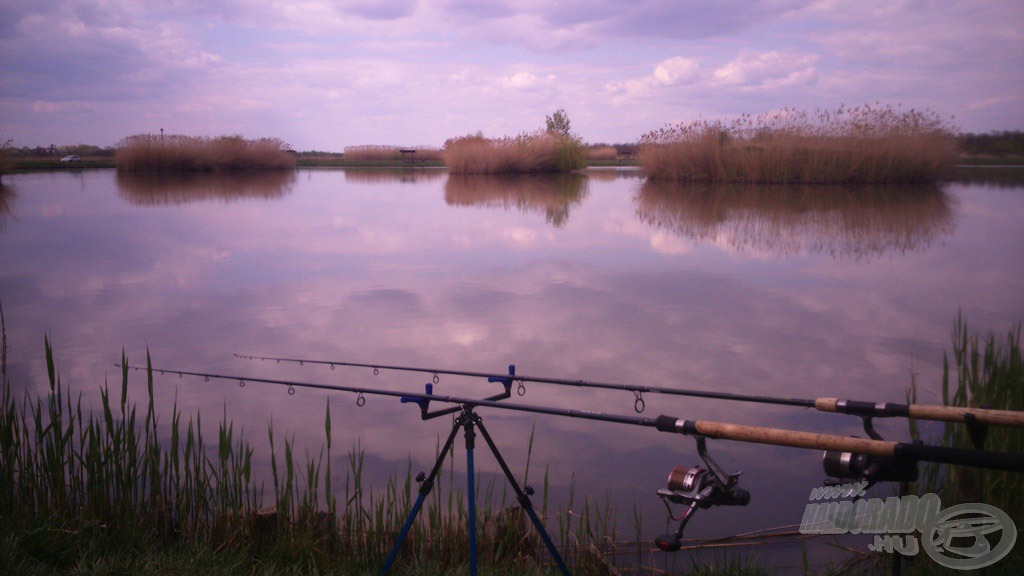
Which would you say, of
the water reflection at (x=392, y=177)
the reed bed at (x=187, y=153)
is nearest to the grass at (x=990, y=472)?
the water reflection at (x=392, y=177)

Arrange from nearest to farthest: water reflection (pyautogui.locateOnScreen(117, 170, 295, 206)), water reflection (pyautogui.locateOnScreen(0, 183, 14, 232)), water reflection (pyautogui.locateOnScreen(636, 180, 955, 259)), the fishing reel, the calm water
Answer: the fishing reel → the calm water → water reflection (pyautogui.locateOnScreen(636, 180, 955, 259)) → water reflection (pyautogui.locateOnScreen(0, 183, 14, 232)) → water reflection (pyautogui.locateOnScreen(117, 170, 295, 206))

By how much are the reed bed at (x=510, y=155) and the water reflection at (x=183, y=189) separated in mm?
7501

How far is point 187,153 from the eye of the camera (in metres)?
26.7

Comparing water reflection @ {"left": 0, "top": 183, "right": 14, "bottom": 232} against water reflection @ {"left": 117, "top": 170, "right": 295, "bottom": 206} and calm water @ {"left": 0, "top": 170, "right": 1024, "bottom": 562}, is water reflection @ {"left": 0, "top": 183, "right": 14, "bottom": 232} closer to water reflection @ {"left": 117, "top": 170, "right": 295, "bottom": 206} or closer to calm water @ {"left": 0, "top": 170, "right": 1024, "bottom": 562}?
calm water @ {"left": 0, "top": 170, "right": 1024, "bottom": 562}

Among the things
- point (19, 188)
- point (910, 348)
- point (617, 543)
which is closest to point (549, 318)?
point (910, 348)

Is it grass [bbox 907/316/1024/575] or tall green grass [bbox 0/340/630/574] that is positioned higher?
grass [bbox 907/316/1024/575]

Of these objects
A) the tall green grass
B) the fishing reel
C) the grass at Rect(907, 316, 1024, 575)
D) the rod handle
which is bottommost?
the tall green grass

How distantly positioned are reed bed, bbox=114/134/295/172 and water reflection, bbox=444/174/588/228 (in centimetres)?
926

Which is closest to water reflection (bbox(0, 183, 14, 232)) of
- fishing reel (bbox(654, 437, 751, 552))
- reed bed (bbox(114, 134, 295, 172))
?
reed bed (bbox(114, 134, 295, 172))

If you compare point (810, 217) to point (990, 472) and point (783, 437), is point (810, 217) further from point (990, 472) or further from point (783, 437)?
point (783, 437)

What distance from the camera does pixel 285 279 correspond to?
7.59 metres

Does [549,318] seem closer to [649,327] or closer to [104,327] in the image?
[649,327]

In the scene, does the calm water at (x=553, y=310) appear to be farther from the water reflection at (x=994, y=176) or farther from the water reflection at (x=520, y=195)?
the water reflection at (x=994, y=176)

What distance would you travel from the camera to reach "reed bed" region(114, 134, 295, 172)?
26297mm
